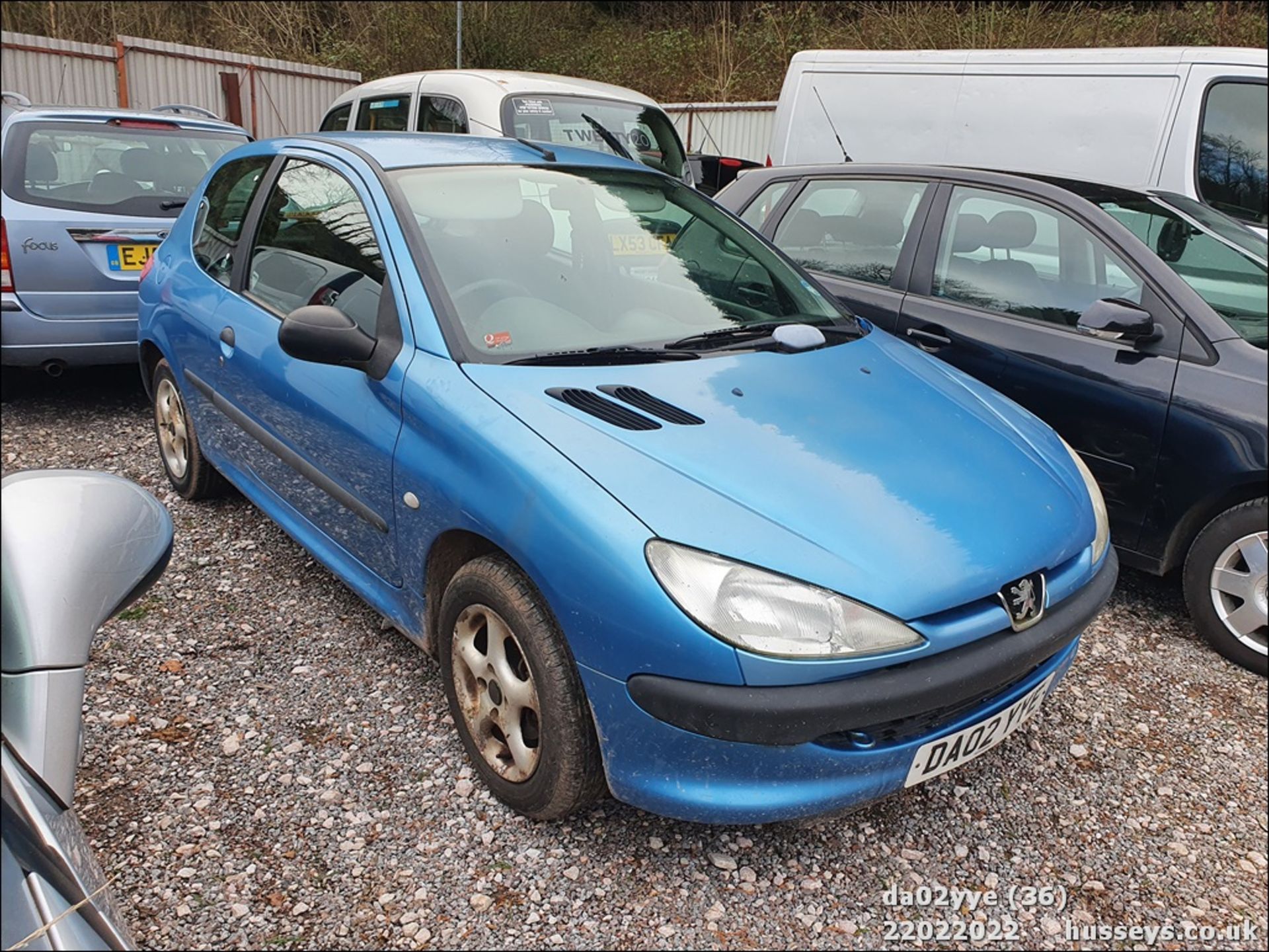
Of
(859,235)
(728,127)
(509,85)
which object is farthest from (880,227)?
(728,127)

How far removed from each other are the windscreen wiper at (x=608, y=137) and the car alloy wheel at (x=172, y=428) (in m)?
4.56

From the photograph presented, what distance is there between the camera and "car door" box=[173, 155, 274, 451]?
3.58 m

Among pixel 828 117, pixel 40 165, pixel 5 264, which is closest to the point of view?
pixel 5 264

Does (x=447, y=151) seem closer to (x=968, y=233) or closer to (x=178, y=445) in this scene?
(x=178, y=445)

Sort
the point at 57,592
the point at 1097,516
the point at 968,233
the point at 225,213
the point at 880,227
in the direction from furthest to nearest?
the point at 880,227, the point at 968,233, the point at 225,213, the point at 1097,516, the point at 57,592

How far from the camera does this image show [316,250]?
125 inches

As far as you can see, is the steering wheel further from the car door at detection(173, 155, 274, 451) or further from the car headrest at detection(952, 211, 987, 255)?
the car headrest at detection(952, 211, 987, 255)

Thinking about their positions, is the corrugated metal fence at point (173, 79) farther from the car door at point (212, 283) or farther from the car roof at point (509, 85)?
the car roof at point (509, 85)

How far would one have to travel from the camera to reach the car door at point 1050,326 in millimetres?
3424

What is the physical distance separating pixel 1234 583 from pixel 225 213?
12.7ft

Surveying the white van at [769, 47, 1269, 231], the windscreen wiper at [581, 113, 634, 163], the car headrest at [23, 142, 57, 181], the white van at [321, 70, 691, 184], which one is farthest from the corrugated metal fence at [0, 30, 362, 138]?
the white van at [769, 47, 1269, 231]

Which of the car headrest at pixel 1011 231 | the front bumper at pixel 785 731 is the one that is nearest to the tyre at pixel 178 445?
the front bumper at pixel 785 731

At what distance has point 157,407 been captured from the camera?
14.2 feet

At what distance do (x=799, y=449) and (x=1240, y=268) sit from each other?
2.36m
